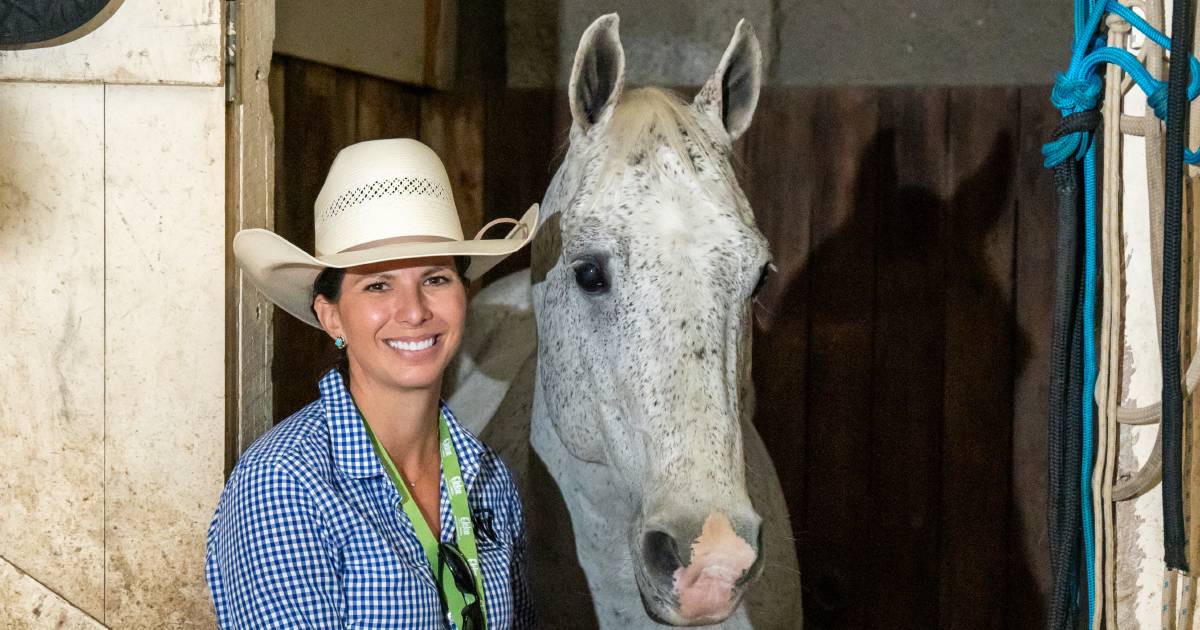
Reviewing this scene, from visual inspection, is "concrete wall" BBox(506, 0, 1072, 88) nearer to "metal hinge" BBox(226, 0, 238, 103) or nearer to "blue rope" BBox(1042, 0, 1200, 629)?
"metal hinge" BBox(226, 0, 238, 103)

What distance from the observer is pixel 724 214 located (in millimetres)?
1582

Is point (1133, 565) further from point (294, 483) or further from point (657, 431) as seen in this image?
point (294, 483)

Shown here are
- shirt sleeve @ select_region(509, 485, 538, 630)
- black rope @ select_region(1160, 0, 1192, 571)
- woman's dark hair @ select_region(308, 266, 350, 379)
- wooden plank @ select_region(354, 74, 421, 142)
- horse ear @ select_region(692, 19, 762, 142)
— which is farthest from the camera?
wooden plank @ select_region(354, 74, 421, 142)

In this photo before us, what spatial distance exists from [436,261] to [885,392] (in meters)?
2.64

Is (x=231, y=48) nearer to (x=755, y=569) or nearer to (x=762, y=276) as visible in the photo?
(x=762, y=276)

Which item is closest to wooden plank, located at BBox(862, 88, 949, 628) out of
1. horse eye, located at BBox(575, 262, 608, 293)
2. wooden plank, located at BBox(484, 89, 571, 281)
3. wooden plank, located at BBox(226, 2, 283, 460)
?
wooden plank, located at BBox(484, 89, 571, 281)

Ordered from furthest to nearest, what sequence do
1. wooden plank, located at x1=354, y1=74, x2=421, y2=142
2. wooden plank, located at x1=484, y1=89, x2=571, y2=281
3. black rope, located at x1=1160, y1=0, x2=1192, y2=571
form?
1. wooden plank, located at x1=484, y1=89, x2=571, y2=281
2. wooden plank, located at x1=354, y1=74, x2=421, y2=142
3. black rope, located at x1=1160, y1=0, x2=1192, y2=571

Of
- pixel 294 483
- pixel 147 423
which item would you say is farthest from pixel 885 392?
pixel 294 483

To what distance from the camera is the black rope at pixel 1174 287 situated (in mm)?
1042

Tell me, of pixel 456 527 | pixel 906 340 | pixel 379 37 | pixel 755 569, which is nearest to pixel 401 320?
pixel 456 527

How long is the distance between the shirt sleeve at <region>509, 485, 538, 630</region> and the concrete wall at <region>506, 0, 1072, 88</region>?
2.63 m

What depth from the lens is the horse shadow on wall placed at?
365cm

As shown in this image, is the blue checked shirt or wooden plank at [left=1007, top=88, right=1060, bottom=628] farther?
wooden plank at [left=1007, top=88, right=1060, bottom=628]

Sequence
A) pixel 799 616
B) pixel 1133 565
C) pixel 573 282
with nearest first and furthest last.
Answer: pixel 1133 565
pixel 573 282
pixel 799 616
